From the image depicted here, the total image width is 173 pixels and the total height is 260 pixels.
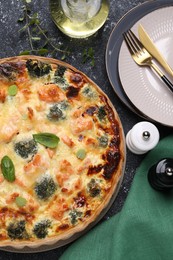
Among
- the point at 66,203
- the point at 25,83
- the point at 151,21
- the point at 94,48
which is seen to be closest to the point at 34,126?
the point at 25,83

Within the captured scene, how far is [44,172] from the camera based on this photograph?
2.30m

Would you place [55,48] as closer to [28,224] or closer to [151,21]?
[151,21]

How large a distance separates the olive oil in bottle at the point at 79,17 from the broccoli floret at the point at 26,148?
1.82 feet

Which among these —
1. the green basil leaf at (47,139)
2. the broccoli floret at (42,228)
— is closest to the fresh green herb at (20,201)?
the broccoli floret at (42,228)

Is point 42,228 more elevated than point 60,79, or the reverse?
point 60,79

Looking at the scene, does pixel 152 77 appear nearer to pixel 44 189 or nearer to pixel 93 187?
pixel 93 187

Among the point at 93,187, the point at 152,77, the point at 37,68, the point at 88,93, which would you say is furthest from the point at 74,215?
the point at 152,77

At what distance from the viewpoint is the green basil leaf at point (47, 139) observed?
7.52 ft

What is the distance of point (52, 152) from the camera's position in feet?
7.60

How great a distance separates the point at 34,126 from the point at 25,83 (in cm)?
18

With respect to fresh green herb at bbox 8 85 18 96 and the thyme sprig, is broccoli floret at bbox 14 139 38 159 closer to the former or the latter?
fresh green herb at bbox 8 85 18 96

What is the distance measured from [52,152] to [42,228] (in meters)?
0.30

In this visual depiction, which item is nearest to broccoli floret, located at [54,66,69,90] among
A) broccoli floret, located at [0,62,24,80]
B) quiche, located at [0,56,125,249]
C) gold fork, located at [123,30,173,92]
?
quiche, located at [0,56,125,249]

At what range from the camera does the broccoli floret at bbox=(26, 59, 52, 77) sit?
91.8 inches
